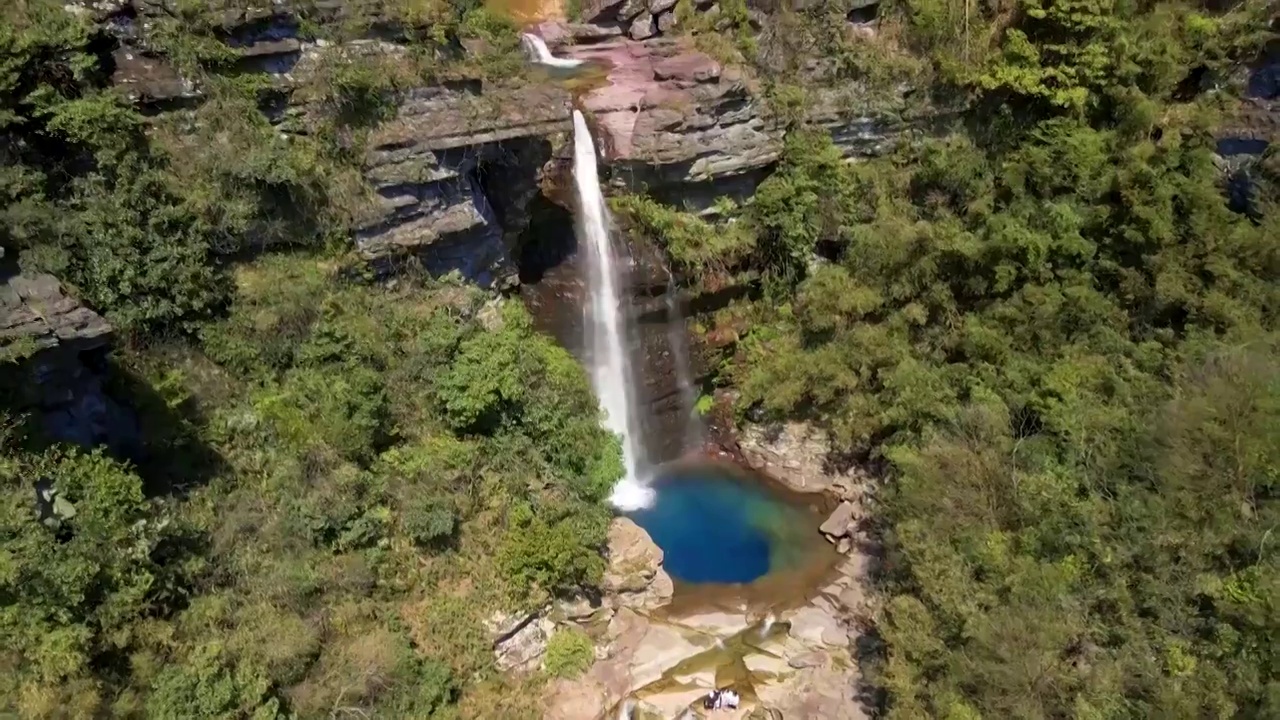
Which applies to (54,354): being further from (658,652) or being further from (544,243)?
(658,652)

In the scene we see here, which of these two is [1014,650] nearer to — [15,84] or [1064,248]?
[1064,248]

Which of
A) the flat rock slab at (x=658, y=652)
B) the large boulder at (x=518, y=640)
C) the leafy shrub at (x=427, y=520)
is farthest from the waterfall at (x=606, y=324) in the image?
the leafy shrub at (x=427, y=520)

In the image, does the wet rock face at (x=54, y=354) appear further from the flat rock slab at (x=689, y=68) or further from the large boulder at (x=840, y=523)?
the large boulder at (x=840, y=523)

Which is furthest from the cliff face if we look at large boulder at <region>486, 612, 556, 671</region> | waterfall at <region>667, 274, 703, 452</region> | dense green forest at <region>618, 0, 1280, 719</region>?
large boulder at <region>486, 612, 556, 671</region>

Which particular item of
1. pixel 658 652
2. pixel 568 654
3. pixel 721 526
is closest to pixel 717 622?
pixel 658 652

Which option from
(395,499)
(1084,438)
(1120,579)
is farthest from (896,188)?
(395,499)

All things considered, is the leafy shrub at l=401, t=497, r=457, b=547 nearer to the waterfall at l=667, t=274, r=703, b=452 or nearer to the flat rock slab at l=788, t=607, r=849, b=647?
the flat rock slab at l=788, t=607, r=849, b=647
